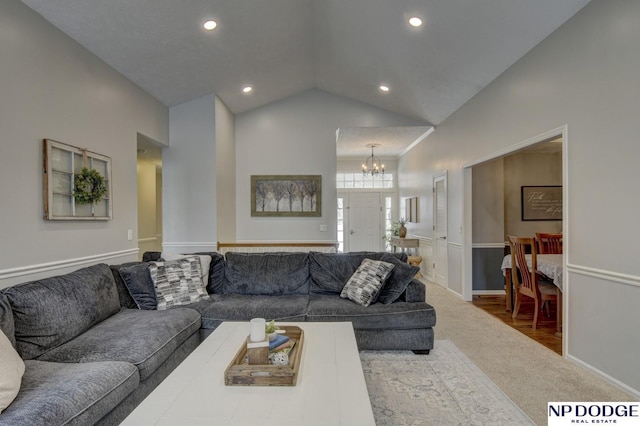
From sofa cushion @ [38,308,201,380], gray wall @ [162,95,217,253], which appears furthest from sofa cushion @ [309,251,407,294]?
gray wall @ [162,95,217,253]

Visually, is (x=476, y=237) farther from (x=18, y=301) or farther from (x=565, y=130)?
(x=18, y=301)

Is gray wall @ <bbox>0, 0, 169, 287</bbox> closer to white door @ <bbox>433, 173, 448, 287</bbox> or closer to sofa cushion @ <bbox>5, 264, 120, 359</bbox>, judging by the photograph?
sofa cushion @ <bbox>5, 264, 120, 359</bbox>

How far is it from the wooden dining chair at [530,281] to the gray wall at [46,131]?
4468mm

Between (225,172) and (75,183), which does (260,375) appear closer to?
(75,183)

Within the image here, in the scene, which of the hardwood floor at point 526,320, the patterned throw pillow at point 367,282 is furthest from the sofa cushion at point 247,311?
the hardwood floor at point 526,320

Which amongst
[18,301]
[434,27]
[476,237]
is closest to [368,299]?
[18,301]

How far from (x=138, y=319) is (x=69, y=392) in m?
1.03

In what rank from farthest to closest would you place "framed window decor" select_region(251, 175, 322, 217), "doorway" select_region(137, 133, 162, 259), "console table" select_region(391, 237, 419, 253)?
"console table" select_region(391, 237, 419, 253)
"doorway" select_region(137, 133, 162, 259)
"framed window decor" select_region(251, 175, 322, 217)

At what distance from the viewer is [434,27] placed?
11.2 feet

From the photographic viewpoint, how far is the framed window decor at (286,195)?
19.2 ft

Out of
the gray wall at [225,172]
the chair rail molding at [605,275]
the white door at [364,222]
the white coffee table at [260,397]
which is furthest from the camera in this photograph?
the white door at [364,222]

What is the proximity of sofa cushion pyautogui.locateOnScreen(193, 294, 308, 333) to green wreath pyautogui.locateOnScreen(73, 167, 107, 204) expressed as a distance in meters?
1.41

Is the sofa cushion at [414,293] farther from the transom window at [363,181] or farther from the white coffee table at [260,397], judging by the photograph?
the transom window at [363,181]

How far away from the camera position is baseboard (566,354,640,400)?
89.6 inches
